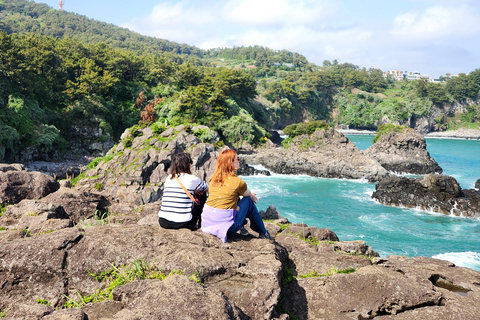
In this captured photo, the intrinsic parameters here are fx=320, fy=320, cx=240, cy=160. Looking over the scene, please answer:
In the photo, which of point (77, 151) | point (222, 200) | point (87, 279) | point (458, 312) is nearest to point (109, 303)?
point (87, 279)

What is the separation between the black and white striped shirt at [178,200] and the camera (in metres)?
6.04

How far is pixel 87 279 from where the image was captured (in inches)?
186

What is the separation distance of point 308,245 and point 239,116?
152 ft

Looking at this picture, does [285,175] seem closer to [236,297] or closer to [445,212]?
[445,212]

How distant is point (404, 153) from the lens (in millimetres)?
47719

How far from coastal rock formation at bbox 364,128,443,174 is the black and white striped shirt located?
46.1 meters

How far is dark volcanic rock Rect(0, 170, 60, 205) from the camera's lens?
412 inches

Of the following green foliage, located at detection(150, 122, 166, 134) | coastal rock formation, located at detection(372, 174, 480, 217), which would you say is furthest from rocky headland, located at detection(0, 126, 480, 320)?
coastal rock formation, located at detection(372, 174, 480, 217)

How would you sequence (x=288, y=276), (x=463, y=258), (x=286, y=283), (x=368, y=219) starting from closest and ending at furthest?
(x=286, y=283), (x=288, y=276), (x=463, y=258), (x=368, y=219)

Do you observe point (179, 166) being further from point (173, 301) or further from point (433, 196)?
point (433, 196)

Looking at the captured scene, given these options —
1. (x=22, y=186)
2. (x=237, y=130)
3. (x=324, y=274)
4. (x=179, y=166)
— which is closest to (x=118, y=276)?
(x=179, y=166)

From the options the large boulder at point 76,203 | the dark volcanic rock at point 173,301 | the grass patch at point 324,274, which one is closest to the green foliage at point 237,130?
the large boulder at point 76,203

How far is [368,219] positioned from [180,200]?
918 inches

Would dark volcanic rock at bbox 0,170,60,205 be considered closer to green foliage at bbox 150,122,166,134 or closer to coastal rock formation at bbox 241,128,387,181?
green foliage at bbox 150,122,166,134
